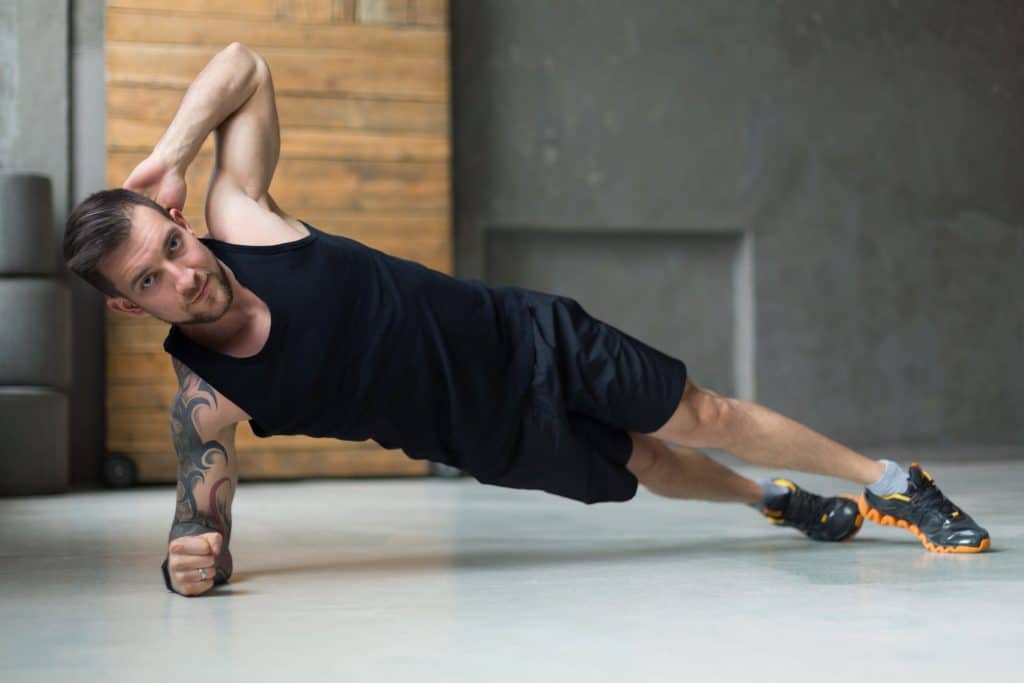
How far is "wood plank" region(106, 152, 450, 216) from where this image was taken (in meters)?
5.17

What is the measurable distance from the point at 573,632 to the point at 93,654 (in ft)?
2.30

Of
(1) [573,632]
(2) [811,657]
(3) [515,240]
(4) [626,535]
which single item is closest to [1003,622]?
(2) [811,657]

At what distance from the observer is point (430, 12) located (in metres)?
5.38

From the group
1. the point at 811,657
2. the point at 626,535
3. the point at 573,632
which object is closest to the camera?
the point at 811,657

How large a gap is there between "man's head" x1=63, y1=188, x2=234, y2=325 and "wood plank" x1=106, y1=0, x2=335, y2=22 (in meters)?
3.20

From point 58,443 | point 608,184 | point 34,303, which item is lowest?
point 58,443

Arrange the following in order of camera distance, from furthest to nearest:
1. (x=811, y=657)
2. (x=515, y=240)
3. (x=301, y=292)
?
(x=515, y=240)
(x=301, y=292)
(x=811, y=657)

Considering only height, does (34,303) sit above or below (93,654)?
above

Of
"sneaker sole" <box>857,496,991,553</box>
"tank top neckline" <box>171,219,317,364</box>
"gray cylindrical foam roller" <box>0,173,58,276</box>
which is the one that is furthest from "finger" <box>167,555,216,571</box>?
"gray cylindrical foam roller" <box>0,173,58,276</box>

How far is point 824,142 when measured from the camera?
6203mm

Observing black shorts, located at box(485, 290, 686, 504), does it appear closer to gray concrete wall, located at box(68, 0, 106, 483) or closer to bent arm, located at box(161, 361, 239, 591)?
bent arm, located at box(161, 361, 239, 591)

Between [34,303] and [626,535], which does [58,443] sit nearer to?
[34,303]

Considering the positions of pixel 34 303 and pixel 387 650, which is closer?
pixel 387 650

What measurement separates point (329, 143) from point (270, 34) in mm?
513
